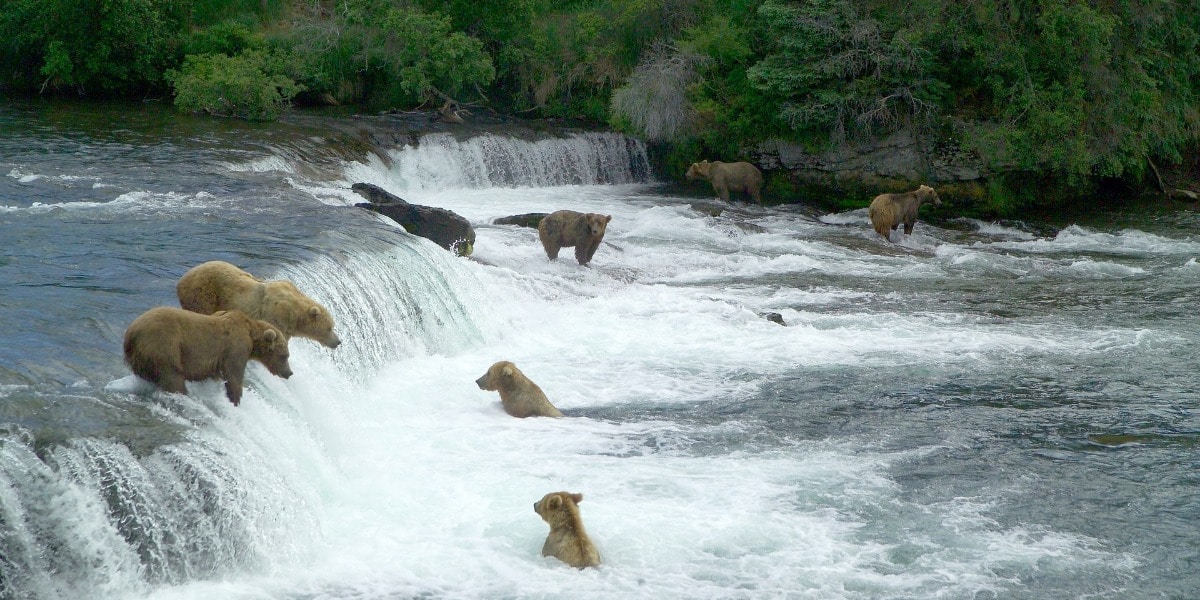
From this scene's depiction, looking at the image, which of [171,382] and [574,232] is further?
[574,232]

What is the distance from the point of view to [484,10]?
2708 cm

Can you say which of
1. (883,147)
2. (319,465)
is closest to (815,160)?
(883,147)

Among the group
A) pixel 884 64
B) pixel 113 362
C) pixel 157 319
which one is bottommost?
pixel 113 362

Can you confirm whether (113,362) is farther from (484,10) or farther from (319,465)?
(484,10)

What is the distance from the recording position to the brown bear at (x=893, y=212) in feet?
59.6

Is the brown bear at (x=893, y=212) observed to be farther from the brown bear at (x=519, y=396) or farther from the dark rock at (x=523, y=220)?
the brown bear at (x=519, y=396)

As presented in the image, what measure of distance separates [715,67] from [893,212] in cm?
616

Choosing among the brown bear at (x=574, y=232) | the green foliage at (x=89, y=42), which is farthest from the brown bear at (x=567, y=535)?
the green foliage at (x=89, y=42)

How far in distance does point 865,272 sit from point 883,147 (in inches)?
244

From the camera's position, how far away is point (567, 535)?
6.19 meters

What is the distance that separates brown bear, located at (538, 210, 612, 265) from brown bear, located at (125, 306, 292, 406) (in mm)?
7819

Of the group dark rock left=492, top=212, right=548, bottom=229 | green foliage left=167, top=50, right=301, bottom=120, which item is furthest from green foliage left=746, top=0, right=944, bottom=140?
green foliage left=167, top=50, right=301, bottom=120

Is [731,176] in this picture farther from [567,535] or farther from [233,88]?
[567,535]

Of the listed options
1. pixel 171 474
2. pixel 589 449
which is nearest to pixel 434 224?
pixel 589 449
